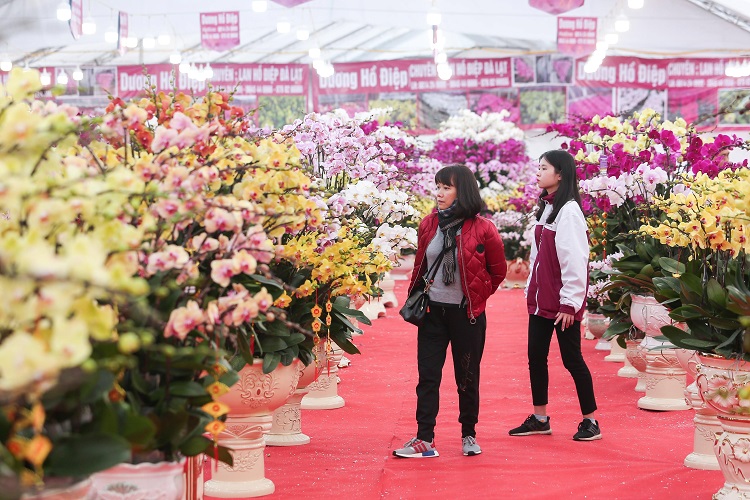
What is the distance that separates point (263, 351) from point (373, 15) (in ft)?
39.8

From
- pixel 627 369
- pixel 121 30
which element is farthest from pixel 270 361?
pixel 121 30

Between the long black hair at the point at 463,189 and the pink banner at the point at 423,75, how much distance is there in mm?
13132

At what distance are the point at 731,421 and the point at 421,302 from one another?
4.41 ft

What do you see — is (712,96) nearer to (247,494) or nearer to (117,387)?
(247,494)

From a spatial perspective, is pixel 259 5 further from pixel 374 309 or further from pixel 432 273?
pixel 432 273

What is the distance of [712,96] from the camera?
Result: 641 inches

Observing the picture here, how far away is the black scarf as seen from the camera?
4055mm

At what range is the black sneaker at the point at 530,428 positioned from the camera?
14.8ft

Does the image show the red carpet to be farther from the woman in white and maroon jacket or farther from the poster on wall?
the poster on wall

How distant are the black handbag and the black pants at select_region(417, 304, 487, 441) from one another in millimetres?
39

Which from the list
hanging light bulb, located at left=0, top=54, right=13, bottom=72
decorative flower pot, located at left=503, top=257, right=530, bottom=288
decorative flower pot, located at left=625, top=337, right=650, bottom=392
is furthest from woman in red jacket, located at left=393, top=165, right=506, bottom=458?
hanging light bulb, located at left=0, top=54, right=13, bottom=72

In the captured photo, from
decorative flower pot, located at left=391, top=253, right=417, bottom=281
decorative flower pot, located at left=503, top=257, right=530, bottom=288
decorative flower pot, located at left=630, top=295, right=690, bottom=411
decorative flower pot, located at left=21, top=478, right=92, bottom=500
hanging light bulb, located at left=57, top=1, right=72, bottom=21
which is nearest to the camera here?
decorative flower pot, located at left=21, top=478, right=92, bottom=500

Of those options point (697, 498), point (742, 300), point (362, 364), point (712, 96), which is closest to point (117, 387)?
point (742, 300)

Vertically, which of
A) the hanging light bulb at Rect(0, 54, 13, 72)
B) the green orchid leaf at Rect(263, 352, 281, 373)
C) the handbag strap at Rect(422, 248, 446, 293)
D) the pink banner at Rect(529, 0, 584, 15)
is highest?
the pink banner at Rect(529, 0, 584, 15)
